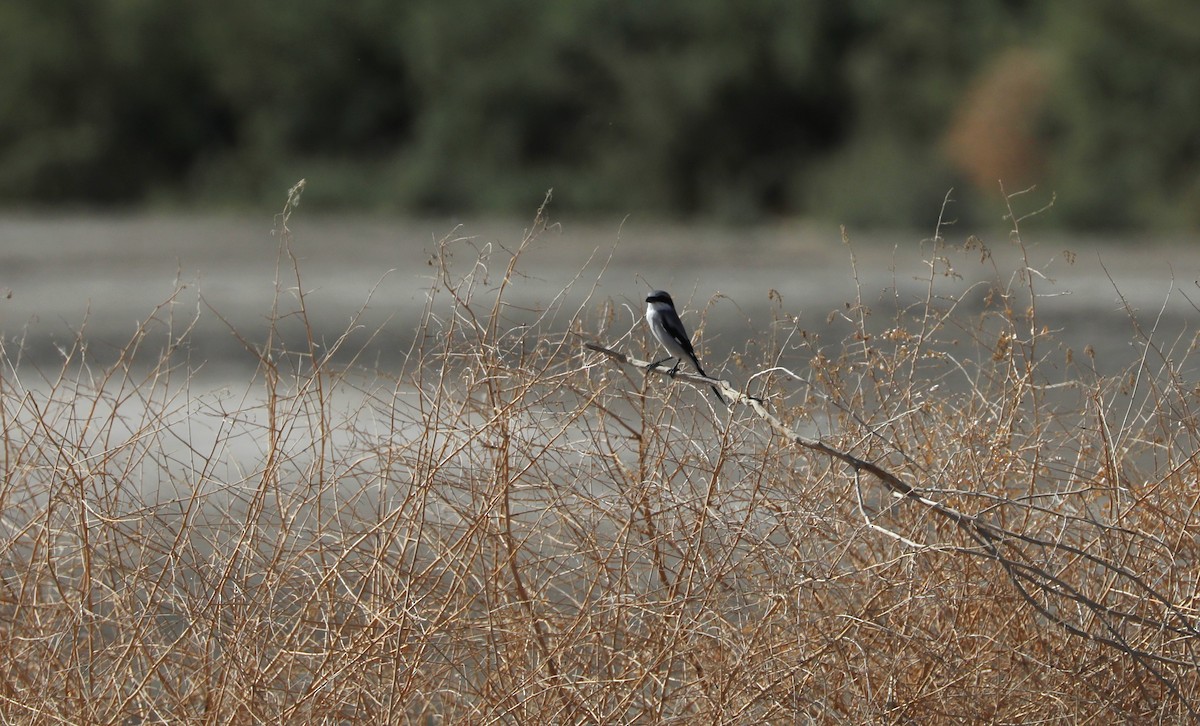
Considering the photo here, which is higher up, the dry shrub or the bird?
the bird

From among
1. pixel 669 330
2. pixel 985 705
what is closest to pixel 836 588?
pixel 985 705

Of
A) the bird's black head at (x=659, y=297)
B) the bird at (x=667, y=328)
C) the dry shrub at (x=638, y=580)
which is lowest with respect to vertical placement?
the dry shrub at (x=638, y=580)

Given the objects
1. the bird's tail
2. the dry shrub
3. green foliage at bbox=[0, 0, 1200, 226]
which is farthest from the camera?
green foliage at bbox=[0, 0, 1200, 226]

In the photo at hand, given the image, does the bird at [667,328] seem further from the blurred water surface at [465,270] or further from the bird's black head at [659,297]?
the blurred water surface at [465,270]

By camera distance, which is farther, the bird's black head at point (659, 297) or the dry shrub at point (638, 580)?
the bird's black head at point (659, 297)

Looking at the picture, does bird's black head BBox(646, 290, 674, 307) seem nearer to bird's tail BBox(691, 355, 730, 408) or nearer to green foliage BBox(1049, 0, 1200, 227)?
bird's tail BBox(691, 355, 730, 408)

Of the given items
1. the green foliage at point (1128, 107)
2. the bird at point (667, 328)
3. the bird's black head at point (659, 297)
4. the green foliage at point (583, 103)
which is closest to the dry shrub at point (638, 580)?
the bird at point (667, 328)

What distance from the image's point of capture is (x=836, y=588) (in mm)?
3805

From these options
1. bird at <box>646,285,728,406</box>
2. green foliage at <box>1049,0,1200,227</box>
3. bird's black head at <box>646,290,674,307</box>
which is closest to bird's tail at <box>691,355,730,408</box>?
bird at <box>646,285,728,406</box>

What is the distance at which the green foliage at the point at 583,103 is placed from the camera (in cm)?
2872

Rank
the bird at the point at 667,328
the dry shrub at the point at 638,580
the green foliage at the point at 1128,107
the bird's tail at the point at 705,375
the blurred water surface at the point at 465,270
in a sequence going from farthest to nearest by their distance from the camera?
the green foliage at the point at 1128,107, the blurred water surface at the point at 465,270, the bird at the point at 667,328, the bird's tail at the point at 705,375, the dry shrub at the point at 638,580

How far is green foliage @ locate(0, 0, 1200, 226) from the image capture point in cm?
2872

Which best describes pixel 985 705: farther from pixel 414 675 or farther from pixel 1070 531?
pixel 414 675

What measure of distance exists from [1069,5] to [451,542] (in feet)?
94.4
